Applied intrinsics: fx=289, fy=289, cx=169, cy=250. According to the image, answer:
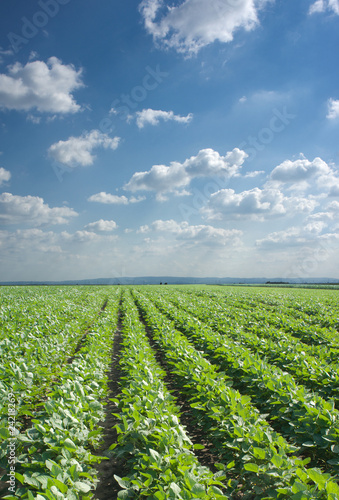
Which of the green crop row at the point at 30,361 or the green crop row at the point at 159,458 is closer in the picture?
the green crop row at the point at 159,458

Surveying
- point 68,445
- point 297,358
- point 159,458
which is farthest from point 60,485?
point 297,358

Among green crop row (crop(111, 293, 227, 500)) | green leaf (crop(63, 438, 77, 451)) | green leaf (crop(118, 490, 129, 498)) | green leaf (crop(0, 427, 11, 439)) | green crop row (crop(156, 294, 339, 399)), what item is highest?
green leaf (crop(0, 427, 11, 439))

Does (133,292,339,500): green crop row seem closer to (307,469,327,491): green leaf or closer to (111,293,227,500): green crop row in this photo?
(307,469,327,491): green leaf

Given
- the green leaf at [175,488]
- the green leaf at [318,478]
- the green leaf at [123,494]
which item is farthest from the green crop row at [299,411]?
the green leaf at [123,494]

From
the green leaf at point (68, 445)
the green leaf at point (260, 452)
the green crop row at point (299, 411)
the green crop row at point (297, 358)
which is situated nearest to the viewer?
the green leaf at point (260, 452)

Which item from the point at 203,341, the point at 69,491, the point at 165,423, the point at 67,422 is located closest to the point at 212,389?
the point at 165,423

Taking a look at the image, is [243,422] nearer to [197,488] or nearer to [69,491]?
[197,488]

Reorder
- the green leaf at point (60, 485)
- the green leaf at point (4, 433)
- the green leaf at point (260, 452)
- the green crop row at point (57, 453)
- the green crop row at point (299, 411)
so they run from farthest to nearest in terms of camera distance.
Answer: the green crop row at point (299, 411)
the green leaf at point (4, 433)
the green leaf at point (260, 452)
the green crop row at point (57, 453)
the green leaf at point (60, 485)

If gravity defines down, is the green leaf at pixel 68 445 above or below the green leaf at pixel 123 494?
above

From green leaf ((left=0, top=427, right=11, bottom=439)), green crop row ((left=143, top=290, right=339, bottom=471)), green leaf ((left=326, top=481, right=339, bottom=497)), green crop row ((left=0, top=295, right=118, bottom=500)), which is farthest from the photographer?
green crop row ((left=143, top=290, right=339, bottom=471))

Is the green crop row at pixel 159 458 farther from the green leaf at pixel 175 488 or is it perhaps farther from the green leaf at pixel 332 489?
the green leaf at pixel 332 489

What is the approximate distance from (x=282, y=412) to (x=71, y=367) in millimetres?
4154

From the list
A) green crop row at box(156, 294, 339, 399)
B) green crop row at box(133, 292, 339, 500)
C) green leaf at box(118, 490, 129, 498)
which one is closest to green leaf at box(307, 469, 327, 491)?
green crop row at box(133, 292, 339, 500)

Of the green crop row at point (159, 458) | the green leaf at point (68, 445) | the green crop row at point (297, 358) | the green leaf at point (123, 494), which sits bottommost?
the green crop row at point (297, 358)
